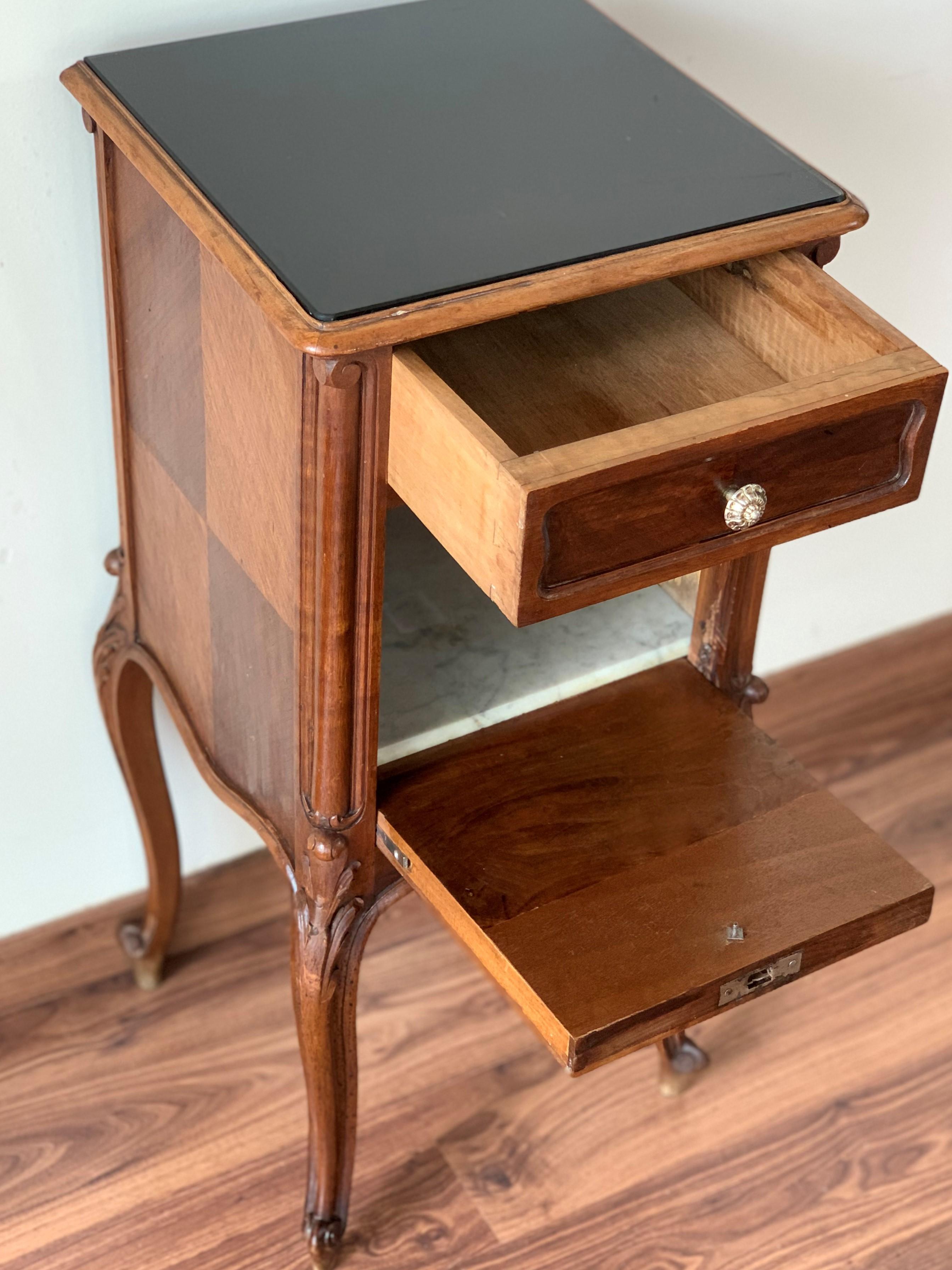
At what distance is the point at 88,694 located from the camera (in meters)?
1.37

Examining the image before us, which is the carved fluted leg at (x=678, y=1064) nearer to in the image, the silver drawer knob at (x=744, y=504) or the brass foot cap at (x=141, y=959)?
the brass foot cap at (x=141, y=959)

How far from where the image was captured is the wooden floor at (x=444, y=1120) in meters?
1.30

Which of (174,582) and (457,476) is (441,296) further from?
(174,582)

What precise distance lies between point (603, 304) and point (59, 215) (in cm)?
40

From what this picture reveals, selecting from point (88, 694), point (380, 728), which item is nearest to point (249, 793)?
point (380, 728)

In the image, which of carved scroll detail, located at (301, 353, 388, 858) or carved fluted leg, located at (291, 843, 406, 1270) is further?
carved fluted leg, located at (291, 843, 406, 1270)

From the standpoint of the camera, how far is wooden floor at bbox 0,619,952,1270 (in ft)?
4.28

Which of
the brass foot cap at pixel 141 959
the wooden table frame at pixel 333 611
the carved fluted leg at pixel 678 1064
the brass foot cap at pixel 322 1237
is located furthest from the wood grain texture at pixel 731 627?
the brass foot cap at pixel 141 959

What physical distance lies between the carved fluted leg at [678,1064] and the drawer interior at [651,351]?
0.70 m

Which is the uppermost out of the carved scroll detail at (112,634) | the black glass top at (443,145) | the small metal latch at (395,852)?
the black glass top at (443,145)

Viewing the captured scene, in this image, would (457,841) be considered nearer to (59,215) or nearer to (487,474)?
(487,474)

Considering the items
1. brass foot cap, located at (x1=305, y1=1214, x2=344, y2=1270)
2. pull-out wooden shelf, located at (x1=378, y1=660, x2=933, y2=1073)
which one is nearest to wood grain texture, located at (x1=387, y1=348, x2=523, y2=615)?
pull-out wooden shelf, located at (x1=378, y1=660, x2=933, y2=1073)

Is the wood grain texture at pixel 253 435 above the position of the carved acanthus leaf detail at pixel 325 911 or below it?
above

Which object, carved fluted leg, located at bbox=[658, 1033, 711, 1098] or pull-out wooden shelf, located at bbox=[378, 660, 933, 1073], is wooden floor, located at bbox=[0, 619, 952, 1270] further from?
pull-out wooden shelf, located at bbox=[378, 660, 933, 1073]
